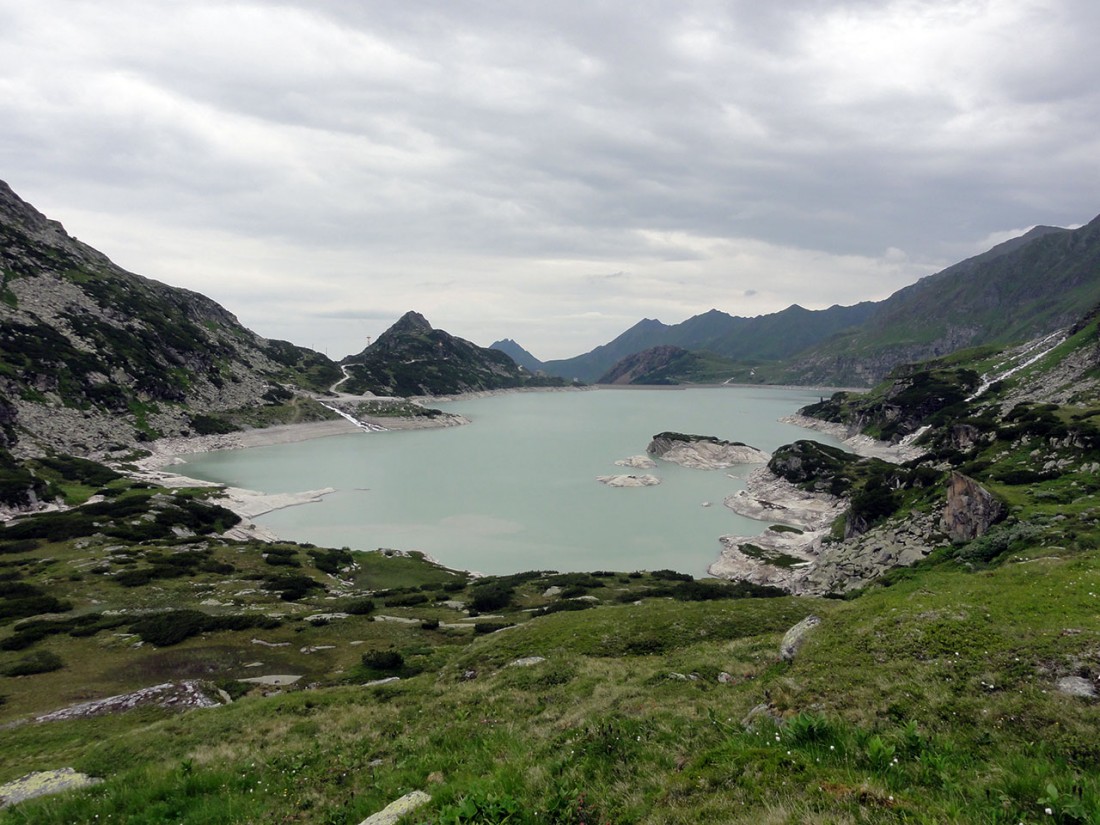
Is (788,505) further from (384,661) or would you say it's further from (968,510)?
(384,661)

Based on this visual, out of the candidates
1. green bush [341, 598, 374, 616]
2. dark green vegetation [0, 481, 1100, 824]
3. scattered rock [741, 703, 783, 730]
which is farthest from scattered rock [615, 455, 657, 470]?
scattered rock [741, 703, 783, 730]

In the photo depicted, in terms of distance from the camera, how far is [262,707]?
18.3m

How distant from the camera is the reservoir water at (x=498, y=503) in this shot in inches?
2744

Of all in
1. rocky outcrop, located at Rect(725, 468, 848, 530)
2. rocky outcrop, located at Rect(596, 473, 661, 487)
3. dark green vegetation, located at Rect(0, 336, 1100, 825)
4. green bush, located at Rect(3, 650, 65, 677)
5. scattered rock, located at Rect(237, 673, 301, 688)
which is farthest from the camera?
rocky outcrop, located at Rect(596, 473, 661, 487)

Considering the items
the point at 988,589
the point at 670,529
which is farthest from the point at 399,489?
the point at 988,589

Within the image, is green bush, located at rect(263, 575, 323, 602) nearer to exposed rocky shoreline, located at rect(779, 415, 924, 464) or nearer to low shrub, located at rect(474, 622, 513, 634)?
low shrub, located at rect(474, 622, 513, 634)

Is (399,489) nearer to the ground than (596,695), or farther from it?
nearer to the ground

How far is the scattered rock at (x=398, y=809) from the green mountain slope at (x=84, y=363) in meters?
131

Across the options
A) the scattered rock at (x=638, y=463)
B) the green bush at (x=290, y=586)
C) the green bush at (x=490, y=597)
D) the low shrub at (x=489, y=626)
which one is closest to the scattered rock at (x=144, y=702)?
the low shrub at (x=489, y=626)

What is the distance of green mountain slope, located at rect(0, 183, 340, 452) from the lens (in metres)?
121

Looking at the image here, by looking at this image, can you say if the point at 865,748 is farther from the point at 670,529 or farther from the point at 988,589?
the point at 670,529

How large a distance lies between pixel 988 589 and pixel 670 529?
210ft

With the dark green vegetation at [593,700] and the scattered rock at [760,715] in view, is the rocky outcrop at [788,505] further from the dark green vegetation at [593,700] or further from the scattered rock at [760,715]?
the scattered rock at [760,715]

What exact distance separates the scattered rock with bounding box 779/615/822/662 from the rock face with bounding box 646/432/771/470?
113 m
